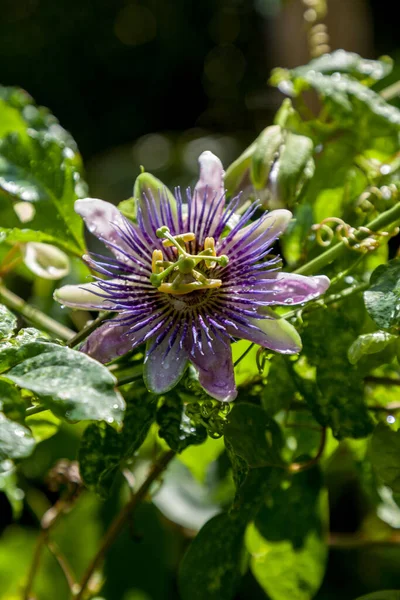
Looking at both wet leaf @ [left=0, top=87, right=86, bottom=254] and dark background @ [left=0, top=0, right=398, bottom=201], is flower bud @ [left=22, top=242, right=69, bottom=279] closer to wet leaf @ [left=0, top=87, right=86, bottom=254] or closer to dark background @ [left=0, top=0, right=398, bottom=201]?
wet leaf @ [left=0, top=87, right=86, bottom=254]

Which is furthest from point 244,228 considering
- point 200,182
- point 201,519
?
point 201,519

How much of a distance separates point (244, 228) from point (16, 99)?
1.45ft

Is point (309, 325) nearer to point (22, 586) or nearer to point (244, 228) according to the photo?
point (244, 228)

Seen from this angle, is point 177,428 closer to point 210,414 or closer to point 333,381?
point 210,414

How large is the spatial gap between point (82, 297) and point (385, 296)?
10.0 inches

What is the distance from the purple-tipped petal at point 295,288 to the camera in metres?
0.63

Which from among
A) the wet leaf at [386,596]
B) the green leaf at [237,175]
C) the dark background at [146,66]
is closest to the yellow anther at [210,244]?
the green leaf at [237,175]

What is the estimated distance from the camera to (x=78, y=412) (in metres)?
0.49

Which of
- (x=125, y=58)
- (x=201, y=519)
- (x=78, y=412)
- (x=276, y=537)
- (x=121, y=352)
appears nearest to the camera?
(x=78, y=412)

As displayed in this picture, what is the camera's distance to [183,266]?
2.18ft

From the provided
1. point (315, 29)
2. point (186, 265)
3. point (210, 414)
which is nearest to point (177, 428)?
point (210, 414)

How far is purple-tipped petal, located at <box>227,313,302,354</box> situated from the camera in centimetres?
62

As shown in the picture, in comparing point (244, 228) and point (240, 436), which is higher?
point (244, 228)

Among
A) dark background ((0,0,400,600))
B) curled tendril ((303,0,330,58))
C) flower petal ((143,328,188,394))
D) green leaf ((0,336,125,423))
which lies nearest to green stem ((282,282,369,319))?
flower petal ((143,328,188,394))
